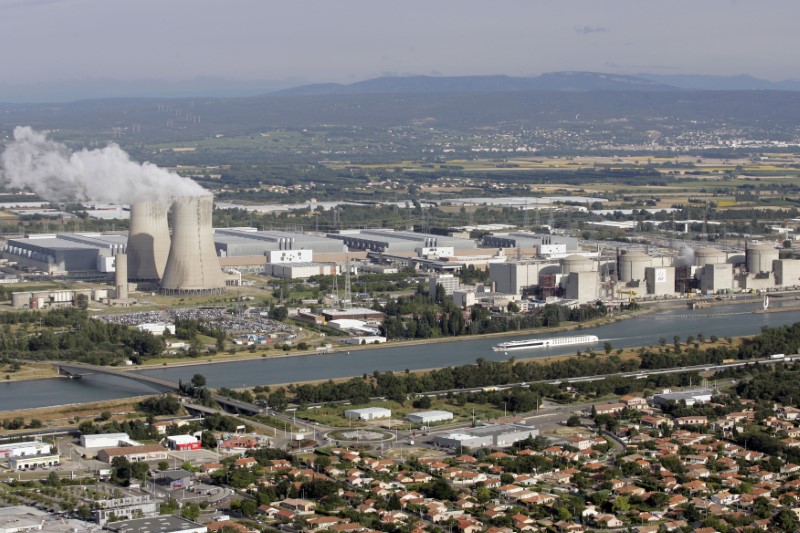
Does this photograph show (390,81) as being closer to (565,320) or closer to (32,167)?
(32,167)

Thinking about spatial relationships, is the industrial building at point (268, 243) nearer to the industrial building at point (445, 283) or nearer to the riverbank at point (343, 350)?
the industrial building at point (445, 283)

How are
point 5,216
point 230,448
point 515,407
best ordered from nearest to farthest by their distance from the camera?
point 230,448
point 515,407
point 5,216

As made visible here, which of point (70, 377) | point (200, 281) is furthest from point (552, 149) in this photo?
point (70, 377)

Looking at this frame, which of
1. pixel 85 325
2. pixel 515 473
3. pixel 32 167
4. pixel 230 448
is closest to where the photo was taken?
pixel 515 473

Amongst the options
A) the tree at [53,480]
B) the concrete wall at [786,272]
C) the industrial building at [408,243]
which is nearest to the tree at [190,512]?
the tree at [53,480]

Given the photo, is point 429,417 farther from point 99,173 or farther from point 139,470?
point 99,173

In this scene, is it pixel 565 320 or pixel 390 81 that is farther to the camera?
pixel 390 81
